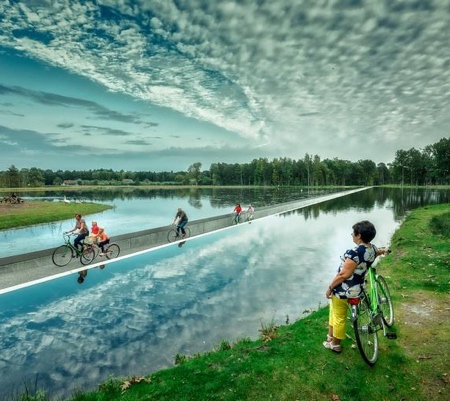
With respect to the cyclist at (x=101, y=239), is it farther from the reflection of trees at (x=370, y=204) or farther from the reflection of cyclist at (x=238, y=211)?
the reflection of trees at (x=370, y=204)

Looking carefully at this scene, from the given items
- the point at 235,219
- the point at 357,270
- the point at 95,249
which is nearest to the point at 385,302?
Answer: the point at 357,270

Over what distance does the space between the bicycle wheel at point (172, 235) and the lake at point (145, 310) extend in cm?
229

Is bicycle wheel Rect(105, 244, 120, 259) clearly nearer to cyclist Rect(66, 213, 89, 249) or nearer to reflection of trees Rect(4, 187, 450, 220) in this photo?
cyclist Rect(66, 213, 89, 249)

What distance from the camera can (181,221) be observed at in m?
21.7

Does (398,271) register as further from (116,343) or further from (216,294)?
(116,343)

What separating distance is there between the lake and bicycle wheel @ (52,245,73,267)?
5.72ft

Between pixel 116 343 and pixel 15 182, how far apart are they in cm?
16593

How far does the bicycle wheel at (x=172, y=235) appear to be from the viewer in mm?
21536

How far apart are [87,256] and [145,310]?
671 cm

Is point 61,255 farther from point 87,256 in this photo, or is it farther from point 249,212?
point 249,212

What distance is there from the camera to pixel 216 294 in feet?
40.7

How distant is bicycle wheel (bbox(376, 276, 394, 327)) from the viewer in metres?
6.91

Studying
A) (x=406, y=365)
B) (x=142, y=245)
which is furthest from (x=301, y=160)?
(x=406, y=365)

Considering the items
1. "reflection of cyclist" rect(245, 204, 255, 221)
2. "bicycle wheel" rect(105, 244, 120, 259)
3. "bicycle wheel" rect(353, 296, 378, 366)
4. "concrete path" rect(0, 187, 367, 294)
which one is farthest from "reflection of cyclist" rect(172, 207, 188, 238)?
"bicycle wheel" rect(353, 296, 378, 366)
